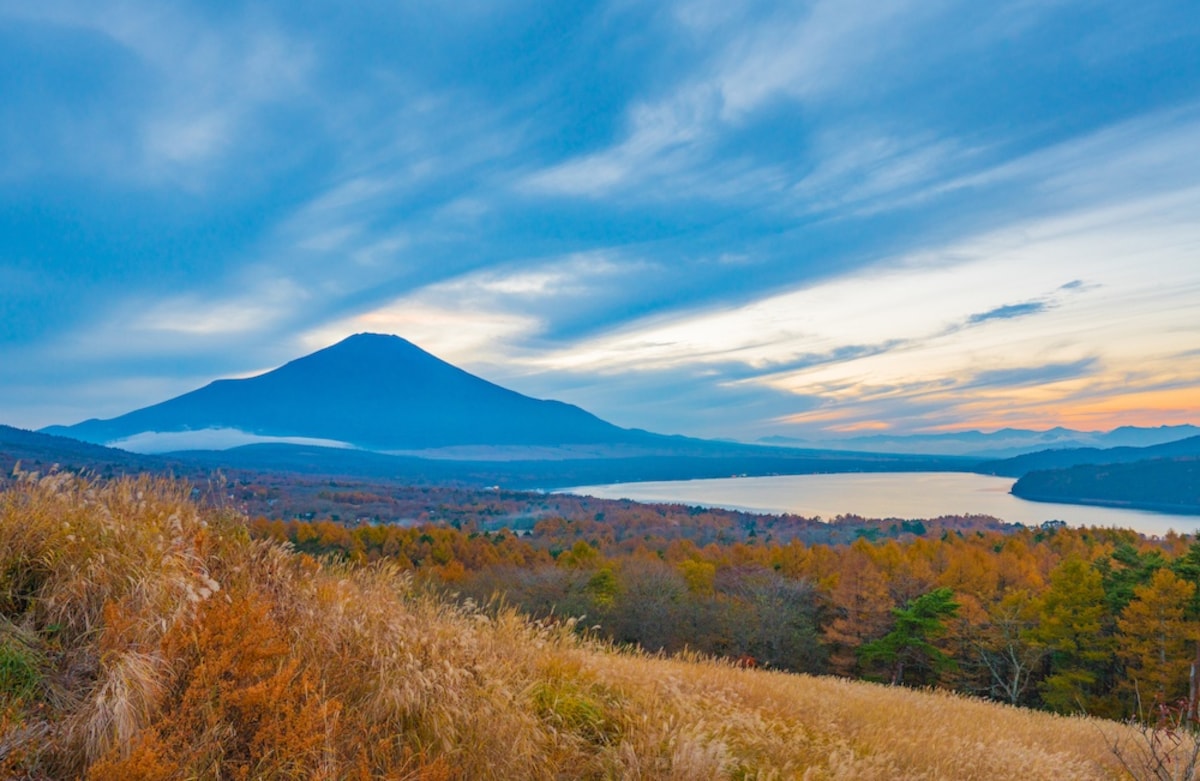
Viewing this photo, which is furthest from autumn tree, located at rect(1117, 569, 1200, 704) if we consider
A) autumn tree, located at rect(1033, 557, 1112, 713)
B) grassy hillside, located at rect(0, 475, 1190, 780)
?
grassy hillside, located at rect(0, 475, 1190, 780)

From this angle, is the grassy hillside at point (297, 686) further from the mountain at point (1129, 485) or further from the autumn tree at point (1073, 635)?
the mountain at point (1129, 485)

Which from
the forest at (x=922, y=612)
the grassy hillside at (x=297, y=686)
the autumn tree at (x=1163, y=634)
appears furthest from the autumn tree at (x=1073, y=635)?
the grassy hillside at (x=297, y=686)

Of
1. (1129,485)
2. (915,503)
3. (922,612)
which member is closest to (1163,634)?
(922,612)

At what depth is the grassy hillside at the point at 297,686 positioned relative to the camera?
10.6ft

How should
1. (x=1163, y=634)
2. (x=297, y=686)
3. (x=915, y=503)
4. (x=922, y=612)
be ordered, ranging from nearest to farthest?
(x=297, y=686), (x=1163, y=634), (x=922, y=612), (x=915, y=503)

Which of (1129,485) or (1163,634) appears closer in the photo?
(1163,634)

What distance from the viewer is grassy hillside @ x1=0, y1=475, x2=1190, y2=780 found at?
3.22 meters

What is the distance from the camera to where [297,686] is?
362 cm

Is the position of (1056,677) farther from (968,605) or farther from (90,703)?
(90,703)

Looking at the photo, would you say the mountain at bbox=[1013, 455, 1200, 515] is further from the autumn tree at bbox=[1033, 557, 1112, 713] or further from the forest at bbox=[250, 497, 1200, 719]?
the autumn tree at bbox=[1033, 557, 1112, 713]

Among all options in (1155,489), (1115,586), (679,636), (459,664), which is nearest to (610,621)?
(679,636)

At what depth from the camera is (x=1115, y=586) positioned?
94.9 feet

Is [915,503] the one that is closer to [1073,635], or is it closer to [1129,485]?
[1129,485]

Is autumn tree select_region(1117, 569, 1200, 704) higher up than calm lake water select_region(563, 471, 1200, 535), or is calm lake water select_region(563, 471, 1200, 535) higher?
autumn tree select_region(1117, 569, 1200, 704)
